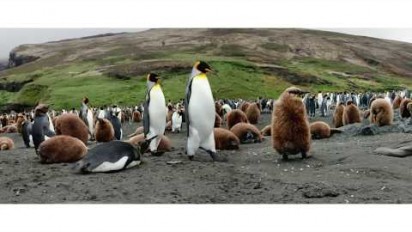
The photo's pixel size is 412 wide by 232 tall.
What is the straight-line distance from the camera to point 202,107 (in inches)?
264

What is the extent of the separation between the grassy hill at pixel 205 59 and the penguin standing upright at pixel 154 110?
0.09 m

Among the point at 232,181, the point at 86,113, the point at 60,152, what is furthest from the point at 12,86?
the point at 232,181

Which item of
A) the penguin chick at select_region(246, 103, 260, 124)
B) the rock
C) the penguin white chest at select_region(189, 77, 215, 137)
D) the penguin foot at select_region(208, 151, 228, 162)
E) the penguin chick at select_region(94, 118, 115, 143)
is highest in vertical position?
the penguin white chest at select_region(189, 77, 215, 137)

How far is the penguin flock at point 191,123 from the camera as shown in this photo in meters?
6.44

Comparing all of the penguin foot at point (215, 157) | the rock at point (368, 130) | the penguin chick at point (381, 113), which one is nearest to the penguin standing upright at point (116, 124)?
the penguin foot at point (215, 157)

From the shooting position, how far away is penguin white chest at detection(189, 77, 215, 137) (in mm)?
6664

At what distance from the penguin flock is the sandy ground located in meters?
0.17

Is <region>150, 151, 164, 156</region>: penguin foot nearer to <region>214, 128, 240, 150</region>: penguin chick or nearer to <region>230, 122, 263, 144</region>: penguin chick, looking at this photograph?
<region>214, 128, 240, 150</region>: penguin chick

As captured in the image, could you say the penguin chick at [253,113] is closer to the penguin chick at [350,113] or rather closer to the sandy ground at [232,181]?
the sandy ground at [232,181]

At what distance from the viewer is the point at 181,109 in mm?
7500

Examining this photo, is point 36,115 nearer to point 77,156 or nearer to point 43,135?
point 43,135

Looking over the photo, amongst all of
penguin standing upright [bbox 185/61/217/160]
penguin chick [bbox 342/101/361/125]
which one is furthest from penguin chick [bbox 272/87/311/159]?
penguin chick [bbox 342/101/361/125]

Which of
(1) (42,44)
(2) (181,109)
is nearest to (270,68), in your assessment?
(2) (181,109)

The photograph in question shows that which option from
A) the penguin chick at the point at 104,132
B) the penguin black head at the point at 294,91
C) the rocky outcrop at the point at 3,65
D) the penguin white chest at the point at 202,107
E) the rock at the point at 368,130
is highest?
the rocky outcrop at the point at 3,65
